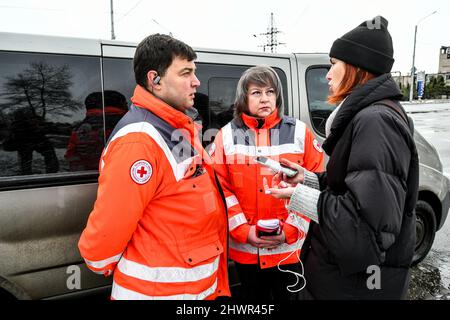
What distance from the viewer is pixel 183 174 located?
5.04ft

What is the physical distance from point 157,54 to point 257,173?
36.8 inches

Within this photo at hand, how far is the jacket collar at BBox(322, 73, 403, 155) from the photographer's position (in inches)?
53.2

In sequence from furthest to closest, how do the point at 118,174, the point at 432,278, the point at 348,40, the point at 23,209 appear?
the point at 432,278, the point at 23,209, the point at 348,40, the point at 118,174

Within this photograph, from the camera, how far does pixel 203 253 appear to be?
1592 millimetres

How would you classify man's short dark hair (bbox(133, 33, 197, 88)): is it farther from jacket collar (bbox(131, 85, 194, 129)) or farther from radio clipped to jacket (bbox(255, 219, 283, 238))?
radio clipped to jacket (bbox(255, 219, 283, 238))

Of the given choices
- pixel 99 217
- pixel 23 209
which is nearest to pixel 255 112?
pixel 99 217

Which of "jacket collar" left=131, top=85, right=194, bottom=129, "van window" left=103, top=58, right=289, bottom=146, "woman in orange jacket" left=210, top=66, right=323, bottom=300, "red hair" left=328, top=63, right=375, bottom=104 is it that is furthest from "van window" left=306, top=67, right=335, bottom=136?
"jacket collar" left=131, top=85, right=194, bottom=129

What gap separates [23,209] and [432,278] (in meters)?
3.68

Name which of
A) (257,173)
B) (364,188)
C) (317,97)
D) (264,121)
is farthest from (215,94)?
(364,188)

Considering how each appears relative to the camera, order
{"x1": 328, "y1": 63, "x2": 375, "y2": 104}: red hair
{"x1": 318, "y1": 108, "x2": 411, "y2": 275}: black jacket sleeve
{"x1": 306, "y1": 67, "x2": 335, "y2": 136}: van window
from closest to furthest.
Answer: {"x1": 318, "y1": 108, "x2": 411, "y2": 275}: black jacket sleeve → {"x1": 328, "y1": 63, "x2": 375, "y2": 104}: red hair → {"x1": 306, "y1": 67, "x2": 335, "y2": 136}: van window

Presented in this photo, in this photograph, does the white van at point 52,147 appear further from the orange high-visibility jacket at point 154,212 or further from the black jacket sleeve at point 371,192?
the black jacket sleeve at point 371,192

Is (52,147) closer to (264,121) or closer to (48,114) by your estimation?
(48,114)

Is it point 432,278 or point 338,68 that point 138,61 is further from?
point 432,278

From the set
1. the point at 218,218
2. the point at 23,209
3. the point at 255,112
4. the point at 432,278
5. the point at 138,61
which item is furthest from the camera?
the point at 432,278
